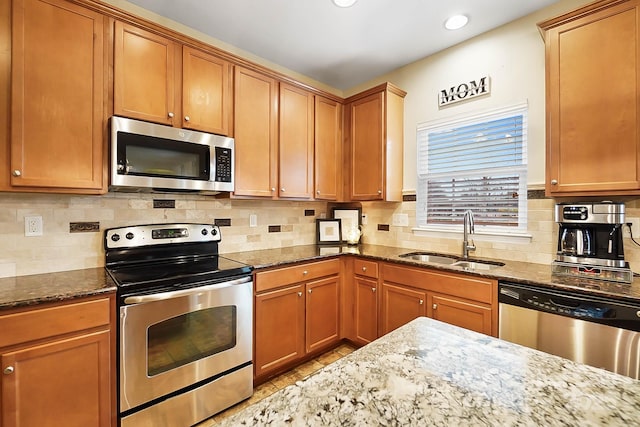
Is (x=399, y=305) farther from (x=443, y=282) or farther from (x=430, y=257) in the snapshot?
(x=430, y=257)

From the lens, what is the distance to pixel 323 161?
3.15 meters

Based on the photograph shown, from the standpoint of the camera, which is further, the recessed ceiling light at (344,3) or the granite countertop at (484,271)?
the recessed ceiling light at (344,3)

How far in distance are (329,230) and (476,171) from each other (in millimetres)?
1543

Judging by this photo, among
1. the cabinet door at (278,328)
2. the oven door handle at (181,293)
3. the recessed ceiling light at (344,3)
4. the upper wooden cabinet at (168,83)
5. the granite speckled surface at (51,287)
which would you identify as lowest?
the cabinet door at (278,328)

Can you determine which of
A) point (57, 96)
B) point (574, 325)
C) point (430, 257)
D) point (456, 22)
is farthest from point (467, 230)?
point (57, 96)

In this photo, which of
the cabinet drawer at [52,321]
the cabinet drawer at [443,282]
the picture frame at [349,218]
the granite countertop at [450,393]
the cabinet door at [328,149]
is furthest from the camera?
the picture frame at [349,218]

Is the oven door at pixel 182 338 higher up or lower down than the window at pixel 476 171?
lower down

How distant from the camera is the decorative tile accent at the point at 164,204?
2.36 metres

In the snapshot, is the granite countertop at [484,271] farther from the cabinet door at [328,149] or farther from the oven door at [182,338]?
the cabinet door at [328,149]

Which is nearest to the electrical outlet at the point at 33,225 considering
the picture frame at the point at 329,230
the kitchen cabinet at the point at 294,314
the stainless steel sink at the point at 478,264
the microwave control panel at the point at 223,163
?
the microwave control panel at the point at 223,163

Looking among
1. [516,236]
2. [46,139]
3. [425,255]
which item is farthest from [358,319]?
[46,139]

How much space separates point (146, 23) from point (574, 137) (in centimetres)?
276

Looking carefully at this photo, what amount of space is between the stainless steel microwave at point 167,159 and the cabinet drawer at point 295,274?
716mm

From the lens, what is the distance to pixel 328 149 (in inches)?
126
